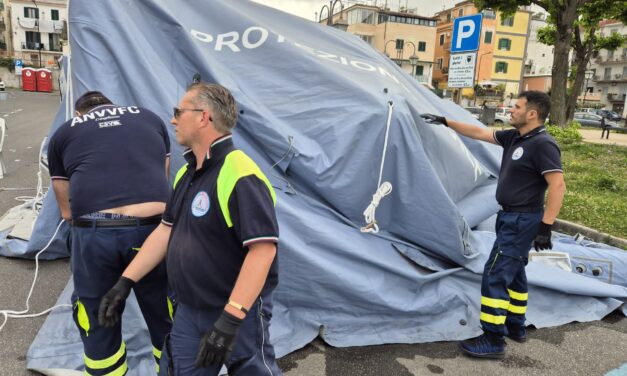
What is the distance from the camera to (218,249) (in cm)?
190

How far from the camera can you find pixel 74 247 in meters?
2.50

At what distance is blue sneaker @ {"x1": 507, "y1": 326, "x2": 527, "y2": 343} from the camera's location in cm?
375

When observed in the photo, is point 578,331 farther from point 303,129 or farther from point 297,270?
point 303,129

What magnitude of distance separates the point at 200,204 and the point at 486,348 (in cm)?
264

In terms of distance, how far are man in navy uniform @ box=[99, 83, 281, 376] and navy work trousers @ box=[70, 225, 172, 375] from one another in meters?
0.54

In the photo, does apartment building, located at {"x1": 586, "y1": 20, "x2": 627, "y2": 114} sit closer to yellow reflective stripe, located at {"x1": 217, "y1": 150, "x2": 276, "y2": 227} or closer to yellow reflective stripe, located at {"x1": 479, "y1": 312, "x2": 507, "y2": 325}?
yellow reflective stripe, located at {"x1": 479, "y1": 312, "x2": 507, "y2": 325}

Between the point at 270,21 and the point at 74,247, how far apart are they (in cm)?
308

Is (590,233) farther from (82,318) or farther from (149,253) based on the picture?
(82,318)

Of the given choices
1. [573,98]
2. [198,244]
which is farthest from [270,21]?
[573,98]

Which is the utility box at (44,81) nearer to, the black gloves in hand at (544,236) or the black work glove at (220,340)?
the black gloves in hand at (544,236)

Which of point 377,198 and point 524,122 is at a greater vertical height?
point 524,122

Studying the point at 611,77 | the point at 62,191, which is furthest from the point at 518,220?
the point at 611,77

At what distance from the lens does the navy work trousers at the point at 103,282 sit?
95.2 inches

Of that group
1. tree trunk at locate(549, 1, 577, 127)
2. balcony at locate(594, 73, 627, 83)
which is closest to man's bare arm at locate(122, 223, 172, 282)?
tree trunk at locate(549, 1, 577, 127)
